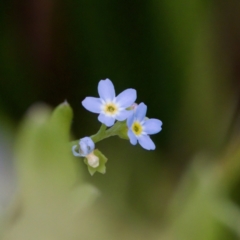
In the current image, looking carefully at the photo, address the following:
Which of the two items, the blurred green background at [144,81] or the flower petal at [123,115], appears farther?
the blurred green background at [144,81]

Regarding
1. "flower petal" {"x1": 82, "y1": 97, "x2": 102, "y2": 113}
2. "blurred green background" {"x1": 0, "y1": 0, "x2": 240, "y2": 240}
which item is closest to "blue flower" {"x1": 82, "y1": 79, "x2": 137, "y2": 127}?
"flower petal" {"x1": 82, "y1": 97, "x2": 102, "y2": 113}

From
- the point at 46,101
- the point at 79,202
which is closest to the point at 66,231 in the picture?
the point at 79,202

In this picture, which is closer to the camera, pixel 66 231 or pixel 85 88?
pixel 66 231

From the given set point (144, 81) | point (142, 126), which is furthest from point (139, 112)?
point (144, 81)

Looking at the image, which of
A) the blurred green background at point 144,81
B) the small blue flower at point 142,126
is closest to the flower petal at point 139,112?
the small blue flower at point 142,126

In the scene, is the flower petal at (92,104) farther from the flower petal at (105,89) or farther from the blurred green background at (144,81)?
Result: the blurred green background at (144,81)

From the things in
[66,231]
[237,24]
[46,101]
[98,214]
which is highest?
[237,24]

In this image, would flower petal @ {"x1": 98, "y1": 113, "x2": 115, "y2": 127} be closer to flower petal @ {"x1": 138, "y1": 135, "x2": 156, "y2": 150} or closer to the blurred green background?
flower petal @ {"x1": 138, "y1": 135, "x2": 156, "y2": 150}

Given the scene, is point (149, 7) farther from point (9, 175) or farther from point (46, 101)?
point (9, 175)
